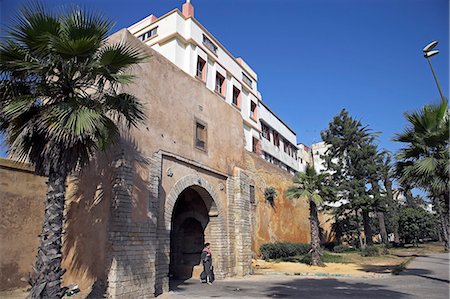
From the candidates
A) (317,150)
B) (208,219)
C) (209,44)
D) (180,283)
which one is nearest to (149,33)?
(209,44)

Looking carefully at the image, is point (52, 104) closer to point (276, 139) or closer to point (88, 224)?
point (88, 224)

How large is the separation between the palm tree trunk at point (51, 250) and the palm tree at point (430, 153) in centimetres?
939

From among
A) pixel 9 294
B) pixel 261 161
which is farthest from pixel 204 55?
pixel 9 294

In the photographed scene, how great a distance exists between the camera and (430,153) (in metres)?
9.75

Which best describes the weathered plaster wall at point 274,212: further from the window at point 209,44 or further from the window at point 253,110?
the window at point 209,44

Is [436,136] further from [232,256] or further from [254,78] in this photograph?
[254,78]

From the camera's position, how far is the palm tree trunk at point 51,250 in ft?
19.7

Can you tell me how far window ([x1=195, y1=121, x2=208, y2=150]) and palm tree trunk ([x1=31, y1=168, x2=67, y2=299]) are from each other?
21.2 ft

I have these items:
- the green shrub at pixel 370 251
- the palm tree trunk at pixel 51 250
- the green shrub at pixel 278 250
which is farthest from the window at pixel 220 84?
the palm tree trunk at pixel 51 250

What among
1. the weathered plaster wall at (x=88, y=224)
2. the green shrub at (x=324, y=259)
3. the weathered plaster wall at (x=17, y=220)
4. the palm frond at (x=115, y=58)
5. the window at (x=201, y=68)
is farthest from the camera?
the window at (x=201, y=68)

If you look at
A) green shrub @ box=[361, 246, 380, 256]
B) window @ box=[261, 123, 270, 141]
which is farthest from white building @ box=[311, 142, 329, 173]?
green shrub @ box=[361, 246, 380, 256]

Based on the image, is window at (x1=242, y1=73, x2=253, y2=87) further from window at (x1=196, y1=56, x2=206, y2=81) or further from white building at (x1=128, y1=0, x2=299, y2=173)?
window at (x1=196, y1=56, x2=206, y2=81)

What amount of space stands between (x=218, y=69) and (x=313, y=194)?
14.2 metres

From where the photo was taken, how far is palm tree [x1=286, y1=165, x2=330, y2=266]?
18500mm
